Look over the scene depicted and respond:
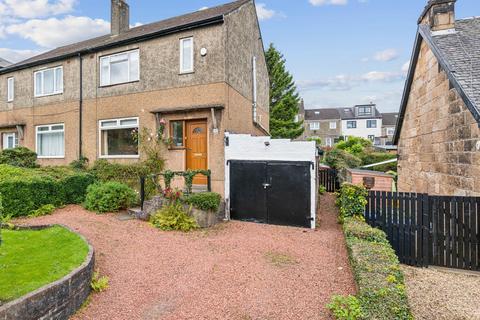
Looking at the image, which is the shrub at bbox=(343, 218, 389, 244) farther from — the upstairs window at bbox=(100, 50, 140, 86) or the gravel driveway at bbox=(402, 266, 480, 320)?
the upstairs window at bbox=(100, 50, 140, 86)

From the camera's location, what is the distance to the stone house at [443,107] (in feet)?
19.8

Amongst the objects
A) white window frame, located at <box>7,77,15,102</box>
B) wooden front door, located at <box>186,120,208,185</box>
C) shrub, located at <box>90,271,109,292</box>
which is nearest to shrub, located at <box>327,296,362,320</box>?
shrub, located at <box>90,271,109,292</box>

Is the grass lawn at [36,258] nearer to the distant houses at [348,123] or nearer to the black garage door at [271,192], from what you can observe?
the black garage door at [271,192]

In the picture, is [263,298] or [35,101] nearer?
[263,298]

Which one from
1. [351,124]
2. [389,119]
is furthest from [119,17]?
[389,119]

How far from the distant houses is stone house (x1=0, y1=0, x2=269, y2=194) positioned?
41094mm

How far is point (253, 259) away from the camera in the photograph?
18.5ft

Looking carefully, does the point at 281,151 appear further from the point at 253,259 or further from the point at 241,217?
the point at 253,259

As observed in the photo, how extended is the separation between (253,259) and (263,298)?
4.92 ft

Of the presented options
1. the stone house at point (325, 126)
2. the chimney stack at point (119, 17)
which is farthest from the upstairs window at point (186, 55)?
the stone house at point (325, 126)

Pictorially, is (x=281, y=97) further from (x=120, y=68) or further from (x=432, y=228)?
(x=432, y=228)

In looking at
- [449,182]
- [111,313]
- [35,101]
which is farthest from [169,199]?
[35,101]

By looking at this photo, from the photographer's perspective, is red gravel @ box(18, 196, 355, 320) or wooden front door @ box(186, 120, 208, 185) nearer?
red gravel @ box(18, 196, 355, 320)

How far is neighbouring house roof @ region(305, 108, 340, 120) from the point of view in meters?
53.8
